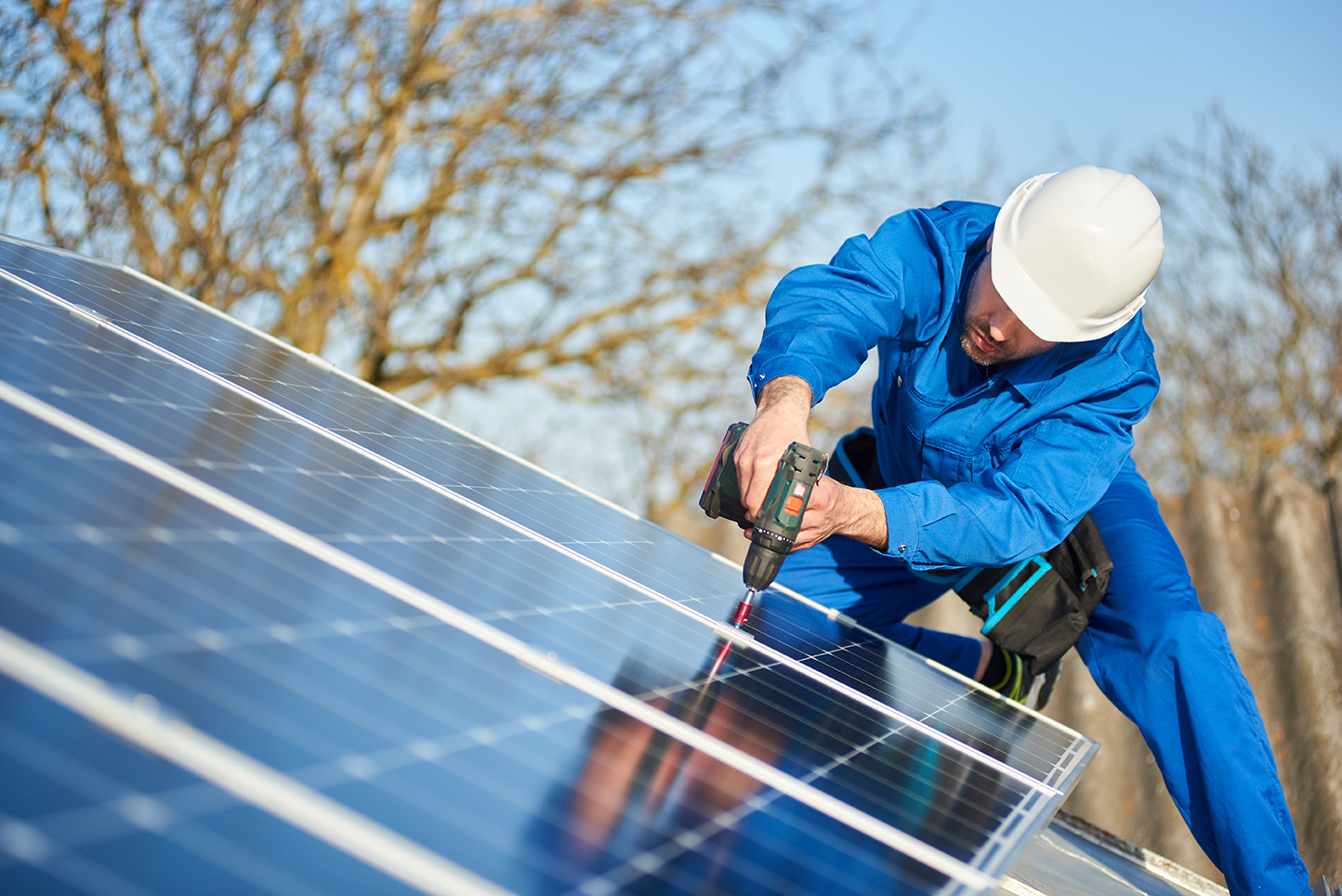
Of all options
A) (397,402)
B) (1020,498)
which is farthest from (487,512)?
(397,402)

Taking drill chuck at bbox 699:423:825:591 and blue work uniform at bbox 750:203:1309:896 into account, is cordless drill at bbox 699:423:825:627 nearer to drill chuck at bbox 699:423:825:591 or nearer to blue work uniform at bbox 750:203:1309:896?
drill chuck at bbox 699:423:825:591

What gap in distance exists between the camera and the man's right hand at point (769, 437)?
9.35ft

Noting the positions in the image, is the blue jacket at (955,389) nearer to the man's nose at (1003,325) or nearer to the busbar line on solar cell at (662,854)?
the man's nose at (1003,325)

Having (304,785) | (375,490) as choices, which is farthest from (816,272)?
(304,785)

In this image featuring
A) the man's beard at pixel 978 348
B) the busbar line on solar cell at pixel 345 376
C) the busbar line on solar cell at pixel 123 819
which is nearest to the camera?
the busbar line on solar cell at pixel 123 819

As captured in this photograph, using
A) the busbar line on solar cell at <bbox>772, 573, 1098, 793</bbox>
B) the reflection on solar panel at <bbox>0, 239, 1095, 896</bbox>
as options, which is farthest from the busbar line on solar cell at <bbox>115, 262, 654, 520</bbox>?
the reflection on solar panel at <bbox>0, 239, 1095, 896</bbox>

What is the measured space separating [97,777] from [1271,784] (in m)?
3.32

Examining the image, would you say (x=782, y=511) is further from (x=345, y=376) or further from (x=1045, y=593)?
(x=345, y=376)

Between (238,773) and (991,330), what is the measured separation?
117 inches

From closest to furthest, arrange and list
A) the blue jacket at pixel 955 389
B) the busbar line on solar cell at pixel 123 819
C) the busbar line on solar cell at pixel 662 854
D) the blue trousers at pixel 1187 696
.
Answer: the busbar line on solar cell at pixel 123 819 → the busbar line on solar cell at pixel 662 854 → the blue trousers at pixel 1187 696 → the blue jacket at pixel 955 389

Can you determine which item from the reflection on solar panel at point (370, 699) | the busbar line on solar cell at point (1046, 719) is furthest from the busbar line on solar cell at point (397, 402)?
the reflection on solar panel at point (370, 699)

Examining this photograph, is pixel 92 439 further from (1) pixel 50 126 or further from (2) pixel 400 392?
(2) pixel 400 392

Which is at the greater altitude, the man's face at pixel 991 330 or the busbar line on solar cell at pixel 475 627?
the man's face at pixel 991 330

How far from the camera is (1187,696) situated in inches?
130
